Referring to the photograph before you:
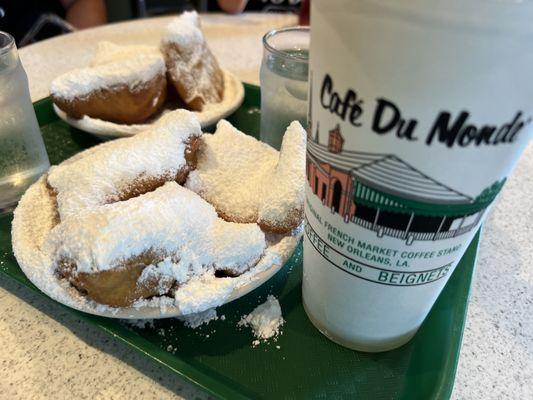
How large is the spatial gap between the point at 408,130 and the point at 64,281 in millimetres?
386

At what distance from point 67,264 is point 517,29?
1.42ft

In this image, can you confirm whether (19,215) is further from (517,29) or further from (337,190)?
(517,29)

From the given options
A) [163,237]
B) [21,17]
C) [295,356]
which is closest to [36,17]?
[21,17]

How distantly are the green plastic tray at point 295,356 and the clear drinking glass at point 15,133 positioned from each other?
18 cm

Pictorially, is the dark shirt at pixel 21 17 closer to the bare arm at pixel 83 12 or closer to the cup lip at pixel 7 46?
the bare arm at pixel 83 12

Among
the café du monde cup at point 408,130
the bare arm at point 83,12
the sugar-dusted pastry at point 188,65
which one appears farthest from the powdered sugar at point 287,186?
the bare arm at point 83,12

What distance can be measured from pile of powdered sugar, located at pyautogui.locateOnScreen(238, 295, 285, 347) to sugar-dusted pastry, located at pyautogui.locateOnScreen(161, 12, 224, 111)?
1.53 feet

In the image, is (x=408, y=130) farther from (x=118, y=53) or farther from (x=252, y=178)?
(x=118, y=53)

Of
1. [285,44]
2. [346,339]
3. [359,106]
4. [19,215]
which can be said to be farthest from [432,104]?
[285,44]

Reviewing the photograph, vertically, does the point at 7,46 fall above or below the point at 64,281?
above

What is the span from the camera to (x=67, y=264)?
0.46m

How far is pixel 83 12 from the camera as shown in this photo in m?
1.67

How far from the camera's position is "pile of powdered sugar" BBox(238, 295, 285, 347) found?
50cm

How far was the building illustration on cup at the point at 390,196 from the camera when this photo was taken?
312mm
